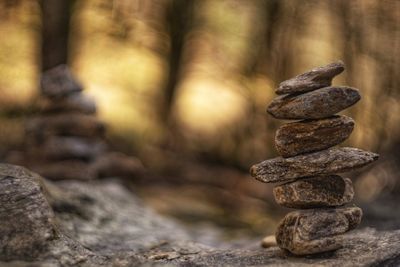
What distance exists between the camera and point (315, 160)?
545cm

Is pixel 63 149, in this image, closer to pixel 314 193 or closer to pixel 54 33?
pixel 54 33

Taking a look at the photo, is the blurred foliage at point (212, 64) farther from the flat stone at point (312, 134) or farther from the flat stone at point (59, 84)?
the flat stone at point (312, 134)

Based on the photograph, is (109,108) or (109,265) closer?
(109,265)

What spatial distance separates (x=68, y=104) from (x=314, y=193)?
21.5 feet

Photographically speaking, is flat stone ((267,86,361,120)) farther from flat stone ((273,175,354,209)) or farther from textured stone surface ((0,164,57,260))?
textured stone surface ((0,164,57,260))

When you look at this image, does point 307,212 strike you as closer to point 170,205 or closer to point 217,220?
point 217,220

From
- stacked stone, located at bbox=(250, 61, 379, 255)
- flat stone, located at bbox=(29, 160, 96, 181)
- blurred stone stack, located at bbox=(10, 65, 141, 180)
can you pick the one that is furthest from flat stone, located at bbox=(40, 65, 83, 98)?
stacked stone, located at bbox=(250, 61, 379, 255)

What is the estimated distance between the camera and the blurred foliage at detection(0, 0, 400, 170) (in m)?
15.1

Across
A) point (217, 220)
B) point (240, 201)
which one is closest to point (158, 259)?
point (217, 220)

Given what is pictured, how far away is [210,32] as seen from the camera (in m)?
19.5

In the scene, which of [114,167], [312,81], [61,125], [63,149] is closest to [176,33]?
[114,167]

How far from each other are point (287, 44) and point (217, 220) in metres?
7.33

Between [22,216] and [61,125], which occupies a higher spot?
[61,125]

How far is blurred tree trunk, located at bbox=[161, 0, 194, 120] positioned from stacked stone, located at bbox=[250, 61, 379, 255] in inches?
549
